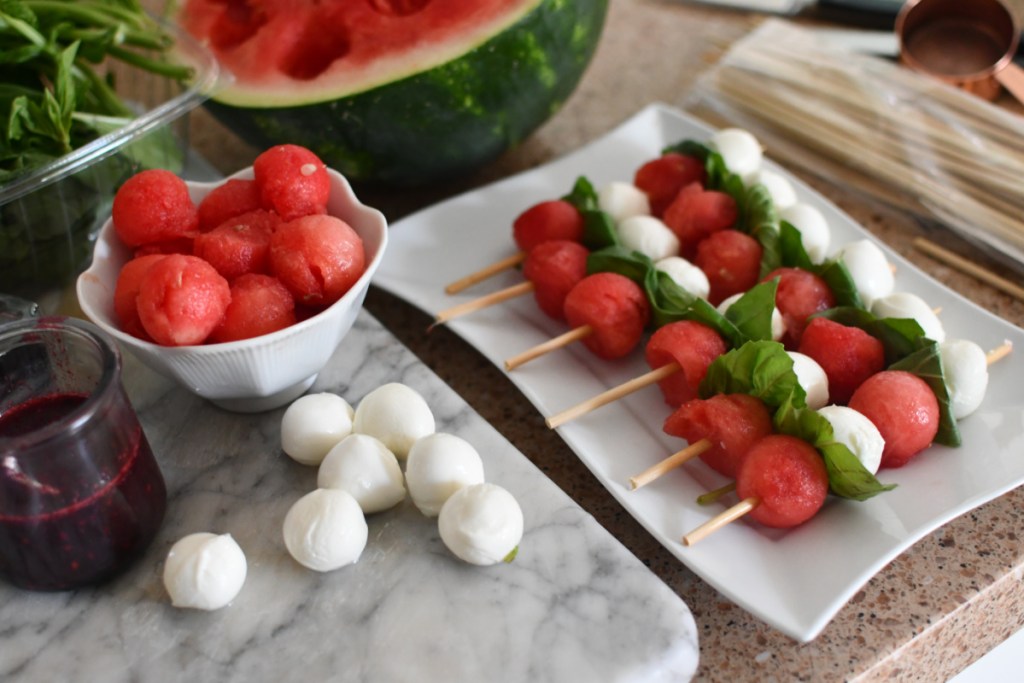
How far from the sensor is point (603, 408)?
1.28 m

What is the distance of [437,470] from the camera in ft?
3.54

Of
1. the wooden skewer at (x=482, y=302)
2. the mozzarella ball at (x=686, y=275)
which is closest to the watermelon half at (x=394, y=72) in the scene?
the wooden skewer at (x=482, y=302)

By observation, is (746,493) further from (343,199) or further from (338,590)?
(343,199)

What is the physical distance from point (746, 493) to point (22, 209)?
1003mm

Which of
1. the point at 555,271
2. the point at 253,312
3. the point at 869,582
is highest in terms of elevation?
the point at 253,312

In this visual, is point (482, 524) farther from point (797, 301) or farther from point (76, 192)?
point (76, 192)

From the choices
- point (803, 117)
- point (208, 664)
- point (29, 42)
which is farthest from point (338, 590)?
point (803, 117)

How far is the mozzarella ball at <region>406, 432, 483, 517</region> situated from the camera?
3.54 ft

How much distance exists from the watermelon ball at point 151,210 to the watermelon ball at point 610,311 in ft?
1.70

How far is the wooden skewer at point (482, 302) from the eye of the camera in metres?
1.39

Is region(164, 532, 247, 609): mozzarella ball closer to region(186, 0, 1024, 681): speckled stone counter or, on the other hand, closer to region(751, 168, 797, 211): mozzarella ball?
region(186, 0, 1024, 681): speckled stone counter

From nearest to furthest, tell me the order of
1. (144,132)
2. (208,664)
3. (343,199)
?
1. (208,664)
2. (343,199)
3. (144,132)

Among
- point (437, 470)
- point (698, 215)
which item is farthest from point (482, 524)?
point (698, 215)

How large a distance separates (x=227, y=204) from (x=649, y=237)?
0.60 meters
